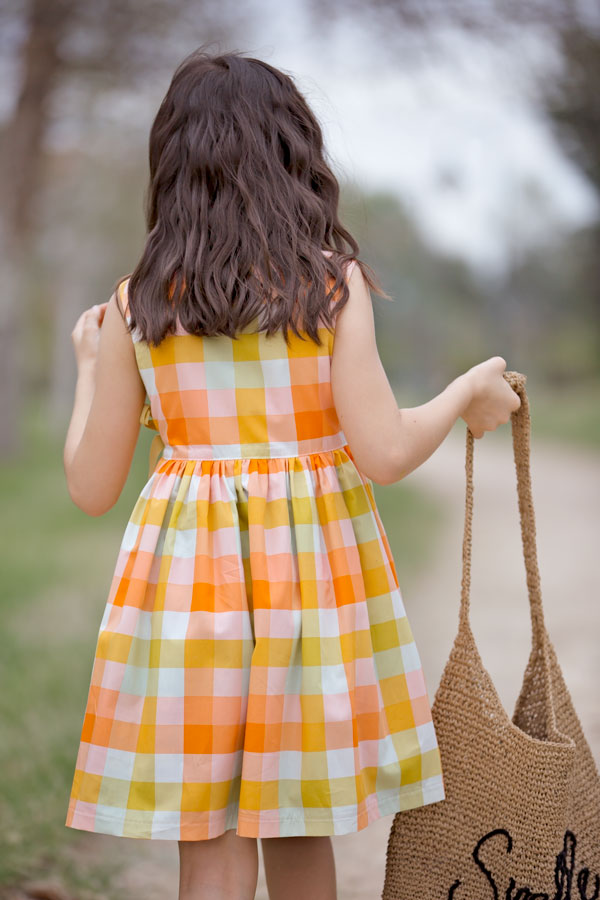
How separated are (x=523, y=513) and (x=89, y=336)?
82cm

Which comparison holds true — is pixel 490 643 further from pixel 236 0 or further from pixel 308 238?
pixel 236 0

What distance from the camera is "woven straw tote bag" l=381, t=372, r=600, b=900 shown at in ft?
5.39

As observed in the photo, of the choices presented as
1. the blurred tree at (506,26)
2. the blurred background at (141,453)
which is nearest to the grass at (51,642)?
the blurred background at (141,453)

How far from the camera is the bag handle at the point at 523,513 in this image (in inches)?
68.1

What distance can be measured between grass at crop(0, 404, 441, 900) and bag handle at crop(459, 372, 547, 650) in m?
1.29

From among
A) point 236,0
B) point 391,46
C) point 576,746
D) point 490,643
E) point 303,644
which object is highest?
point 236,0

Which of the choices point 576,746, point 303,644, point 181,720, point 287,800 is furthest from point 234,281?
point 576,746

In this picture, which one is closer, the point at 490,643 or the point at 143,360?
the point at 143,360

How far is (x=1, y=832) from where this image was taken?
265cm

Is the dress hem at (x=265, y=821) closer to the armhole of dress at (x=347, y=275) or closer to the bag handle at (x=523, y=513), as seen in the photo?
the bag handle at (x=523, y=513)

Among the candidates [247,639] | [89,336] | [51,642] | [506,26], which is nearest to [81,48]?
[506,26]

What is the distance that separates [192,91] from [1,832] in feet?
6.40

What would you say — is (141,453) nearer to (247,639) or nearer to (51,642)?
(51,642)

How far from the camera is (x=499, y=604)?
5.47m
